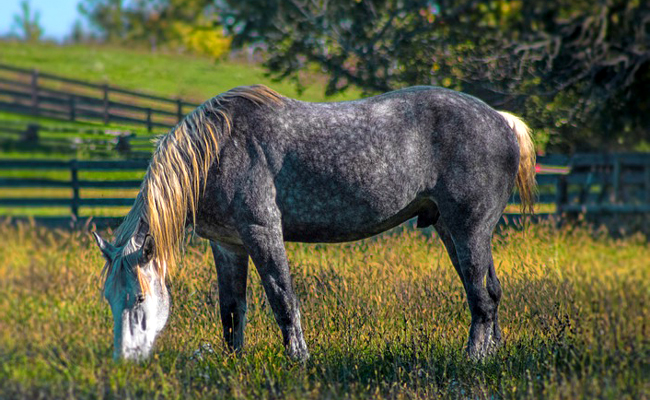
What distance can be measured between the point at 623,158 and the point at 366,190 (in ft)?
34.2

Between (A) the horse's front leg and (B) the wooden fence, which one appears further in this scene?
(B) the wooden fence

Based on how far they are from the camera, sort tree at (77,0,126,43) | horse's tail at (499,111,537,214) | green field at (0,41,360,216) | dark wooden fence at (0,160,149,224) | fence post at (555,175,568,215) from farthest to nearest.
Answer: tree at (77,0,126,43)
green field at (0,41,360,216)
fence post at (555,175,568,215)
dark wooden fence at (0,160,149,224)
horse's tail at (499,111,537,214)

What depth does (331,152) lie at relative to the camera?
4727 mm

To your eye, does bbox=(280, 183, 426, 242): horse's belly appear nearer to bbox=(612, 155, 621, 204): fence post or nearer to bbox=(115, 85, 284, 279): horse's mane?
bbox=(115, 85, 284, 279): horse's mane

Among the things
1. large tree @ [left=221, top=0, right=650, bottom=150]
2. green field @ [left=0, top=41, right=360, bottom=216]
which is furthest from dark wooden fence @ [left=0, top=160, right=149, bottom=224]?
large tree @ [left=221, top=0, right=650, bottom=150]

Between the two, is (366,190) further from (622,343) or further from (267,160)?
(622,343)

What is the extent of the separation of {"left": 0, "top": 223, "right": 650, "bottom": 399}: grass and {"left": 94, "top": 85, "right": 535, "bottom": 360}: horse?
293 millimetres

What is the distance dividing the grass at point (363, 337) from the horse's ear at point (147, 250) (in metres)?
0.65

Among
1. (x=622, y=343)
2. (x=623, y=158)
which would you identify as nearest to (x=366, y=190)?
(x=622, y=343)

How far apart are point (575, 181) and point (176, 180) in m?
10.0

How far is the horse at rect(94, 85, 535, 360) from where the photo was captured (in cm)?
435

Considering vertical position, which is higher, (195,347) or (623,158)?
(623,158)

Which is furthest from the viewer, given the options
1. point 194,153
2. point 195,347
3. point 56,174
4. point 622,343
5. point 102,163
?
point 56,174

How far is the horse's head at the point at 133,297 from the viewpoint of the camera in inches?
163
